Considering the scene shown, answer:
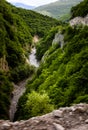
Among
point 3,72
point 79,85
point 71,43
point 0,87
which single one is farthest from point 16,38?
point 79,85

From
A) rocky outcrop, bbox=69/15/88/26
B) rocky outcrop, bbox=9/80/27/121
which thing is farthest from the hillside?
rocky outcrop, bbox=9/80/27/121

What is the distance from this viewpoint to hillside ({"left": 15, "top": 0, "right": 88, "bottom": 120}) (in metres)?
76.3

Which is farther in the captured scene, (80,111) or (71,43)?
(71,43)

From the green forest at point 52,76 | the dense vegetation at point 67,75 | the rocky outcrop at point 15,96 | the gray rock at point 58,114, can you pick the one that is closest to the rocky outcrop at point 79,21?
the green forest at point 52,76

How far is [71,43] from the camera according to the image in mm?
109562

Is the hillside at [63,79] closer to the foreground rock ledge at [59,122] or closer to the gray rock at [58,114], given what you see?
the foreground rock ledge at [59,122]

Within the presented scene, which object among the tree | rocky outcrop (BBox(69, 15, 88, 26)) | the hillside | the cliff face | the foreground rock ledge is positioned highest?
the cliff face

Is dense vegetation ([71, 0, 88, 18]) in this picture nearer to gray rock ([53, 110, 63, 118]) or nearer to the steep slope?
the steep slope

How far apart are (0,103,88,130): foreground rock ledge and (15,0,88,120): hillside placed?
3987 cm

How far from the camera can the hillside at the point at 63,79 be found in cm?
7631

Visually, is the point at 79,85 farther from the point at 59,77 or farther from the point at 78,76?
the point at 59,77

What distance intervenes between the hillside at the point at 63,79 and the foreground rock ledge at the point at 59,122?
39868 mm

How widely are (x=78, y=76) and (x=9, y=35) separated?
3866 inches

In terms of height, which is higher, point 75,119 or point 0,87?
point 0,87
